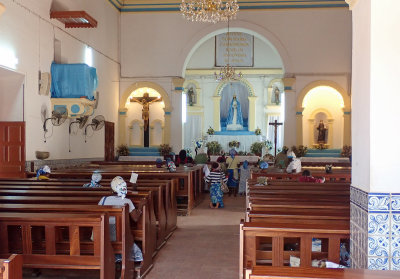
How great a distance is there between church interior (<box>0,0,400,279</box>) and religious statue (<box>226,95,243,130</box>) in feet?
0.25

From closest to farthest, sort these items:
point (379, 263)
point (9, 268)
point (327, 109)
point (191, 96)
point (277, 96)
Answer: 1. point (9, 268)
2. point (379, 263)
3. point (327, 109)
4. point (277, 96)
5. point (191, 96)

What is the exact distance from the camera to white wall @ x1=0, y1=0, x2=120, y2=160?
10.0m

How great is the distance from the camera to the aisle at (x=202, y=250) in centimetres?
546

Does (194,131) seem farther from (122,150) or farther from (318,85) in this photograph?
(318,85)

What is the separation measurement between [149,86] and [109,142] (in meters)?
2.64

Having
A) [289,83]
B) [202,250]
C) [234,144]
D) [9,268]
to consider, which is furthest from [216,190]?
[234,144]

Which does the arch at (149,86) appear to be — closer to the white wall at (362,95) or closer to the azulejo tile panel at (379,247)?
the white wall at (362,95)

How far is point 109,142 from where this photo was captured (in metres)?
16.3

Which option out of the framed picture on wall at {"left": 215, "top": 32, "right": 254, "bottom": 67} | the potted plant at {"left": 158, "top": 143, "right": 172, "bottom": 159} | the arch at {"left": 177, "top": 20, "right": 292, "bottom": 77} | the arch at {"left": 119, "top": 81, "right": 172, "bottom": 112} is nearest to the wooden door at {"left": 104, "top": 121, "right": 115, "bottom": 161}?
the arch at {"left": 119, "top": 81, "right": 172, "bottom": 112}

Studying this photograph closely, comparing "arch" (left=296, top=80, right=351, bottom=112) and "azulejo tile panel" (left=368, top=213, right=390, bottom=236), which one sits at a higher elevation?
"arch" (left=296, top=80, right=351, bottom=112)

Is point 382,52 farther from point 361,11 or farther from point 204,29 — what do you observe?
point 204,29

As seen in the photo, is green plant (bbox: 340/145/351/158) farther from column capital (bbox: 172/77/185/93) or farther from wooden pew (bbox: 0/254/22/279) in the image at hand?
wooden pew (bbox: 0/254/22/279)

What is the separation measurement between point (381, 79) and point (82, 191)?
4.39 metres

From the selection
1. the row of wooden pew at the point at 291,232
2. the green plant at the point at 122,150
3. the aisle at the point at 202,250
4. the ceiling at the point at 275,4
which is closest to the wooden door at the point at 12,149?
the aisle at the point at 202,250
